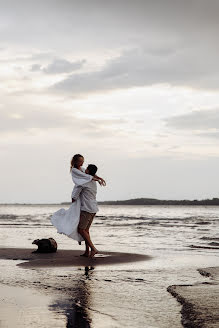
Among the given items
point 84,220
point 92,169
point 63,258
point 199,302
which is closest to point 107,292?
point 199,302

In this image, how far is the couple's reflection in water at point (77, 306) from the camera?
4145 millimetres

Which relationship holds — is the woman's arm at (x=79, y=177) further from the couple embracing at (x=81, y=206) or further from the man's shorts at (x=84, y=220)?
the man's shorts at (x=84, y=220)

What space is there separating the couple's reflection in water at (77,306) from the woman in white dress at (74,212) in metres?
3.45

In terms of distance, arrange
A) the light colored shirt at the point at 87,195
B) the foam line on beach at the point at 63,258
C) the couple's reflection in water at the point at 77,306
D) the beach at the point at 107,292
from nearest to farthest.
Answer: the couple's reflection in water at the point at 77,306
the beach at the point at 107,292
the foam line on beach at the point at 63,258
the light colored shirt at the point at 87,195

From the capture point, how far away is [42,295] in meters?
5.38

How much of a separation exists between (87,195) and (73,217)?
0.53 meters

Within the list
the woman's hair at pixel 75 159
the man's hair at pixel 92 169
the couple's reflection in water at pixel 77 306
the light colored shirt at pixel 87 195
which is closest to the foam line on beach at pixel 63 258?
the light colored shirt at pixel 87 195

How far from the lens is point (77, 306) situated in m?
4.79

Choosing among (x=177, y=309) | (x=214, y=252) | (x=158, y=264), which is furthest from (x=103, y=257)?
(x=177, y=309)

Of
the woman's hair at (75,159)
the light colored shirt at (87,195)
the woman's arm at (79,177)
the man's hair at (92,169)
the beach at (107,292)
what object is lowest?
the beach at (107,292)

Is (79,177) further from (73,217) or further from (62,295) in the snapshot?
(62,295)

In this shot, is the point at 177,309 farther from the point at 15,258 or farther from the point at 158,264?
the point at 15,258

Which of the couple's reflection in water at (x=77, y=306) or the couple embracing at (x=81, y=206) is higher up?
the couple embracing at (x=81, y=206)

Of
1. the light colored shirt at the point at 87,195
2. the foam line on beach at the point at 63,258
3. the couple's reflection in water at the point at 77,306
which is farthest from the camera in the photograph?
the light colored shirt at the point at 87,195
